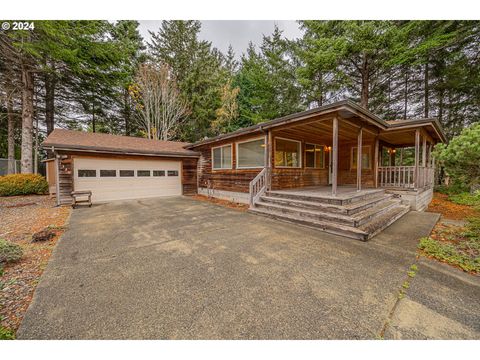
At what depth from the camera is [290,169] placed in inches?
313

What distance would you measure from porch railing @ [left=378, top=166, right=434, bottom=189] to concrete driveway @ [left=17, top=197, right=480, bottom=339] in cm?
445

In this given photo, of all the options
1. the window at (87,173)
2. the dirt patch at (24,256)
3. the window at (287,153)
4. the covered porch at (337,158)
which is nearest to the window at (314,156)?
the covered porch at (337,158)

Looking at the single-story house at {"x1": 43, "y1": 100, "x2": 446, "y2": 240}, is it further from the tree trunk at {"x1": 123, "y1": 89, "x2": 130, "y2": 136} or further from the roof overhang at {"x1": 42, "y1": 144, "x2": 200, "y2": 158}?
the tree trunk at {"x1": 123, "y1": 89, "x2": 130, "y2": 136}

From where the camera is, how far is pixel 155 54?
1873 cm

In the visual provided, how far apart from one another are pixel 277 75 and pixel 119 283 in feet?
58.9

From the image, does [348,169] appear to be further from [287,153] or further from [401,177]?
[287,153]

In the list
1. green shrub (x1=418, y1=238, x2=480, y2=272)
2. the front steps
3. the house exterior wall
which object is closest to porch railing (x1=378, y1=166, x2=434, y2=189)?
the house exterior wall

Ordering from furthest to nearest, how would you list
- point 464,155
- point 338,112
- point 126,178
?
1. point 126,178
2. point 338,112
3. point 464,155

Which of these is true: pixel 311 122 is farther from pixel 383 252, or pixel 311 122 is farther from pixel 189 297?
pixel 189 297

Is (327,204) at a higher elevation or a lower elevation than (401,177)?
lower

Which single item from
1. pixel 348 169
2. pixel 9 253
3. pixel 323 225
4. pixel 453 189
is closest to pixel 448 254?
pixel 323 225

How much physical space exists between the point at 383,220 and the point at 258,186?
388cm

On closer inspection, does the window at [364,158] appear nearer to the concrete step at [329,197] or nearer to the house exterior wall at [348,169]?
the house exterior wall at [348,169]

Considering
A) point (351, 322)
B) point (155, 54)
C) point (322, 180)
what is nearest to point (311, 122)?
point (322, 180)
